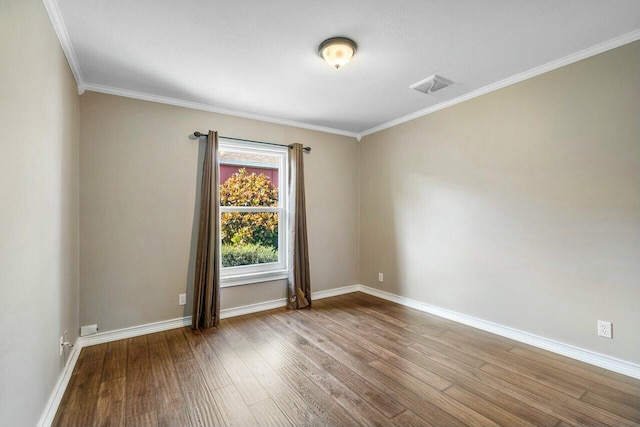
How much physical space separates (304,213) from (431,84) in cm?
214

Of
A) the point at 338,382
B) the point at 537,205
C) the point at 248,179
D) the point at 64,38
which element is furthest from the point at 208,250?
the point at 537,205

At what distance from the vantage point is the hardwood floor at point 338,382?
180 centimetres

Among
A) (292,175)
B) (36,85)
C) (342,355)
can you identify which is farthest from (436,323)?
(36,85)

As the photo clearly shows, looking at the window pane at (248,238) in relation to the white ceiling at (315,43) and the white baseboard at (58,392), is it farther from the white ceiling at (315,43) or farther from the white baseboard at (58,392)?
the white baseboard at (58,392)

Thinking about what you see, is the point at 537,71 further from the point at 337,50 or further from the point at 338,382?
the point at 338,382

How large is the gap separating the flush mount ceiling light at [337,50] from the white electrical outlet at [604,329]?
291cm

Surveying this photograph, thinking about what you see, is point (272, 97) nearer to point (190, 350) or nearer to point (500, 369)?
point (190, 350)

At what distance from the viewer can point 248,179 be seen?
12.7 ft

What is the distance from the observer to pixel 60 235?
2143mm

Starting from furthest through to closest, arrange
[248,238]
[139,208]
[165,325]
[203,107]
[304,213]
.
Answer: [304,213] → [248,238] → [203,107] → [165,325] → [139,208]

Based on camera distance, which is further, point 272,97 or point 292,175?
point 292,175

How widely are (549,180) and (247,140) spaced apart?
323 centimetres

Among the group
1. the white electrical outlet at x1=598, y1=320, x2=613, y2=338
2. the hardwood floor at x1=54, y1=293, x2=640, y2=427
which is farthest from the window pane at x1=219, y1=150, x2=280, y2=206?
the white electrical outlet at x1=598, y1=320, x2=613, y2=338

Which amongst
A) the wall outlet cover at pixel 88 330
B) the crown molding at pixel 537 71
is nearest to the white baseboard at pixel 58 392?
the wall outlet cover at pixel 88 330
